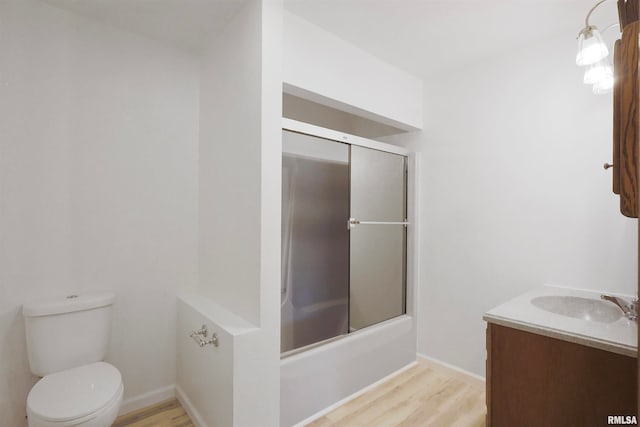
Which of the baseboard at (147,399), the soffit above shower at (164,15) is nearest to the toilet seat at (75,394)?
the baseboard at (147,399)

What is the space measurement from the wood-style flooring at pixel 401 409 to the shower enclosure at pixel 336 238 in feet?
1.55

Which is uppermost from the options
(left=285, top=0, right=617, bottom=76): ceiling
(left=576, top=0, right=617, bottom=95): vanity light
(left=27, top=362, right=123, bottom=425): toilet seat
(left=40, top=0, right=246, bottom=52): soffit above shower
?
(left=285, top=0, right=617, bottom=76): ceiling

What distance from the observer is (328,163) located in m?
2.18

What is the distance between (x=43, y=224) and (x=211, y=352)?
3.89 feet

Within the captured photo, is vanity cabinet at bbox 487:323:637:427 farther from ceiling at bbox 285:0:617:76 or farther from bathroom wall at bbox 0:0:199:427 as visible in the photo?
bathroom wall at bbox 0:0:199:427

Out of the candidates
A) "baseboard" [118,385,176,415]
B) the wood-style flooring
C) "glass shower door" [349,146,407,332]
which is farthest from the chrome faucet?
"baseboard" [118,385,176,415]

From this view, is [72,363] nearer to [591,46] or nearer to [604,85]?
[591,46]

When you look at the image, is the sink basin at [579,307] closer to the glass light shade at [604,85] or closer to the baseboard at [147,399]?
the glass light shade at [604,85]

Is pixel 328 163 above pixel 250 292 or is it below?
above

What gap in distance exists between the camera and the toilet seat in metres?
1.37

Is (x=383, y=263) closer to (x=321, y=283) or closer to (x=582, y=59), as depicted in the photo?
(x=321, y=283)

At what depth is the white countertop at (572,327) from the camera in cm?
122

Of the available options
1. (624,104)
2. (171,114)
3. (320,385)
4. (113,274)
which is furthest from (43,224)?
(624,104)

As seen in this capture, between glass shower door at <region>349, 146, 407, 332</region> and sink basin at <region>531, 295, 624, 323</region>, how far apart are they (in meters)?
1.07
